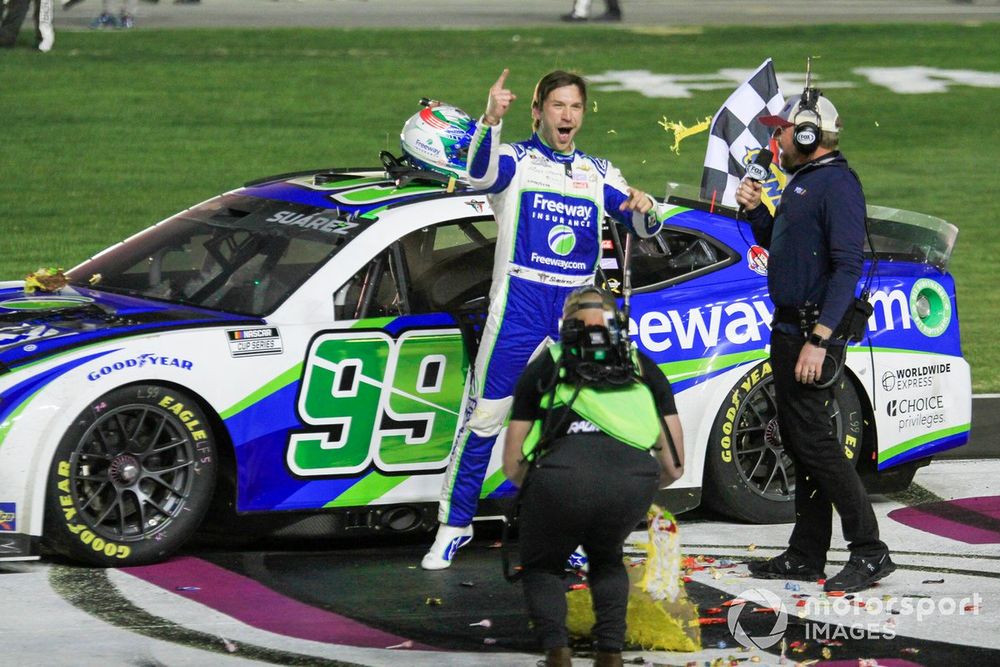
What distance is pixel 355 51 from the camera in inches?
1101

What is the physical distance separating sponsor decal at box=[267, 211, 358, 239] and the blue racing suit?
802mm

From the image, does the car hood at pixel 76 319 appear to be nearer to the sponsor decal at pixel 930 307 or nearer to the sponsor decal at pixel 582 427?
the sponsor decal at pixel 582 427

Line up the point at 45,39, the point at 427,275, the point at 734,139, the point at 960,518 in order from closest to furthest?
the point at 427,275 < the point at 960,518 < the point at 734,139 < the point at 45,39

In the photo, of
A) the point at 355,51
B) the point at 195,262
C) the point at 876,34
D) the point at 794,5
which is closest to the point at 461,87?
the point at 355,51

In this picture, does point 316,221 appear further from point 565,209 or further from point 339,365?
point 565,209

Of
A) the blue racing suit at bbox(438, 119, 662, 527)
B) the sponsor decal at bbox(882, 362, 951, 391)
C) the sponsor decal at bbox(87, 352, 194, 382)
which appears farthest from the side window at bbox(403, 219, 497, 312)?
the sponsor decal at bbox(882, 362, 951, 391)

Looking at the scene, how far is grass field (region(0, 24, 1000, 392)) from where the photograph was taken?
57.5ft

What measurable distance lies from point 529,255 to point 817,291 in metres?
1.09

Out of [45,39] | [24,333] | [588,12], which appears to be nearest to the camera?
[24,333]

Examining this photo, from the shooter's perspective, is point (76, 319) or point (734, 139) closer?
point (76, 319)

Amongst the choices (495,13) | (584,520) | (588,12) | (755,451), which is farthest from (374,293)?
(495,13)

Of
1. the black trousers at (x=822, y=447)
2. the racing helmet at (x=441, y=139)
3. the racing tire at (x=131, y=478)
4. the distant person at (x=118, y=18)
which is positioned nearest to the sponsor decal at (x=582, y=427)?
the black trousers at (x=822, y=447)

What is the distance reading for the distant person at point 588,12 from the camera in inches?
1288

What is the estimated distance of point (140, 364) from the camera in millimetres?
6758
